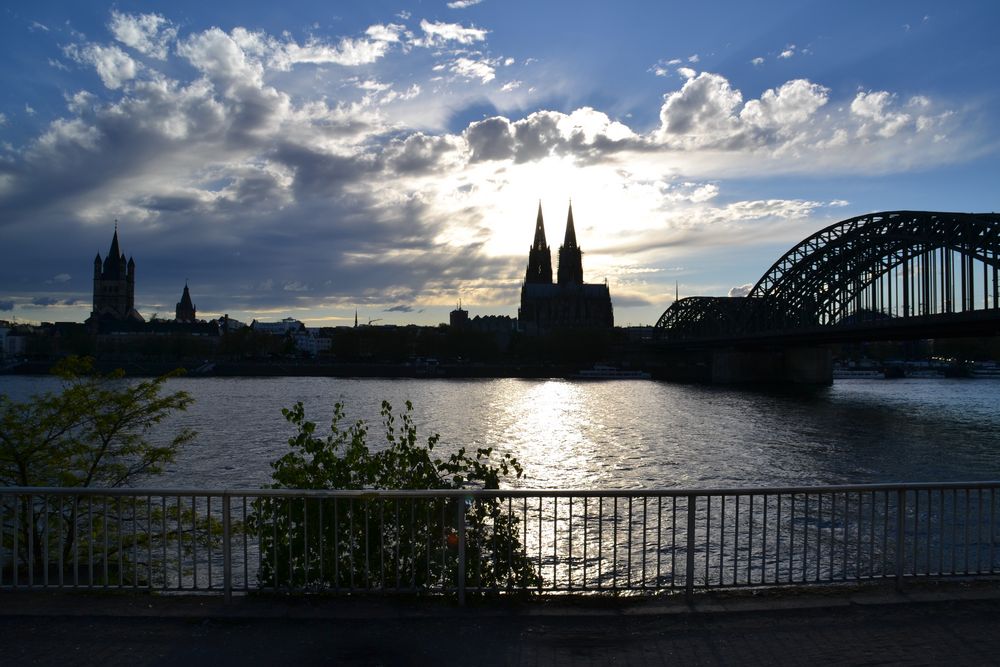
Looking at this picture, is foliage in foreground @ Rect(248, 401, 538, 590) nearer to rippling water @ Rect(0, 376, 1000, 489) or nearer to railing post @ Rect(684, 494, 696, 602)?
railing post @ Rect(684, 494, 696, 602)

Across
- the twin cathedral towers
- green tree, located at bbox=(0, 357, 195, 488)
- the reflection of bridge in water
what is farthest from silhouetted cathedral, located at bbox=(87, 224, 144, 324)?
green tree, located at bbox=(0, 357, 195, 488)

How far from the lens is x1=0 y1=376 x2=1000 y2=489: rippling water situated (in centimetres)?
2733

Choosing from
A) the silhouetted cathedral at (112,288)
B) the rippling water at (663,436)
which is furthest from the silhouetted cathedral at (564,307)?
the rippling water at (663,436)

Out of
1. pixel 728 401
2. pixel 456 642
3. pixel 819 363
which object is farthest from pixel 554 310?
pixel 456 642

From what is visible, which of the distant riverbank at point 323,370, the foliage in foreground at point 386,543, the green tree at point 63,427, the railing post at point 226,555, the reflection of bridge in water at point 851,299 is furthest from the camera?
the distant riverbank at point 323,370

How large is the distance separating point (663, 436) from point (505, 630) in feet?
115

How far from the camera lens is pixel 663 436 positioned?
40.2 metres

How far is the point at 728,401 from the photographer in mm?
67750

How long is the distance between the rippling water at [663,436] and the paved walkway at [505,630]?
17.3m

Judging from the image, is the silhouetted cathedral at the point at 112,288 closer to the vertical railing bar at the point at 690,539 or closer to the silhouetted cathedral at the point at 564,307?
the silhouetted cathedral at the point at 564,307

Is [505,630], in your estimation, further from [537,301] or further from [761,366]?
[537,301]

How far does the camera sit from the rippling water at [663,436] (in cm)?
2733

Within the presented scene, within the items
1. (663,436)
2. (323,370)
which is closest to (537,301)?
(323,370)

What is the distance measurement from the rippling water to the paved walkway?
56.8 feet
